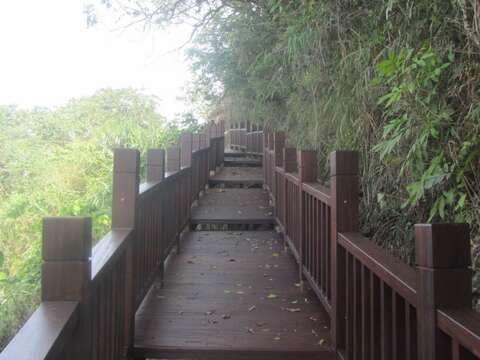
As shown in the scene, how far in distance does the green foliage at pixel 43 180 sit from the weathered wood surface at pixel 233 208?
1272 mm

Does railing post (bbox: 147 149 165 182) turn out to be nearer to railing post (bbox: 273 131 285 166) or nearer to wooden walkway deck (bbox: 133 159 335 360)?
wooden walkway deck (bbox: 133 159 335 360)

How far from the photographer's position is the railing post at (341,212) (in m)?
2.27

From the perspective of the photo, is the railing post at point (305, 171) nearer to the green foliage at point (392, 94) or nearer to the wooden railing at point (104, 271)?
the green foliage at point (392, 94)

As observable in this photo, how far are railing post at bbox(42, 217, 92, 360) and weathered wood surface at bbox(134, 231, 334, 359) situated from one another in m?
1.34

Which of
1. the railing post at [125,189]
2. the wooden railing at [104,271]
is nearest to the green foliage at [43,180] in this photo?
the wooden railing at [104,271]

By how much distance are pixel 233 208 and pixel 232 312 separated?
3.56m

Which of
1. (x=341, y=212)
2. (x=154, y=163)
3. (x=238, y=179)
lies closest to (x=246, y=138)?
(x=238, y=179)

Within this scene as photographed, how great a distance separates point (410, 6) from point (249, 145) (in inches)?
474

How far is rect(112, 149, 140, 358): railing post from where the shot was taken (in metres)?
2.39

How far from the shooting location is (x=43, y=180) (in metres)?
11.0

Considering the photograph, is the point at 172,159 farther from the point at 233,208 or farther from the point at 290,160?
the point at 233,208

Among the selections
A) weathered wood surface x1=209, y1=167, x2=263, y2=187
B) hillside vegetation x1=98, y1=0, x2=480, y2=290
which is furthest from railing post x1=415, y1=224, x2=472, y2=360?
weathered wood surface x1=209, y1=167, x2=263, y2=187

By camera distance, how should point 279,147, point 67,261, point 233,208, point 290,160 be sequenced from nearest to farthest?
point 67,261, point 290,160, point 279,147, point 233,208

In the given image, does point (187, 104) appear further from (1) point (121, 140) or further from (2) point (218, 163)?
(1) point (121, 140)
